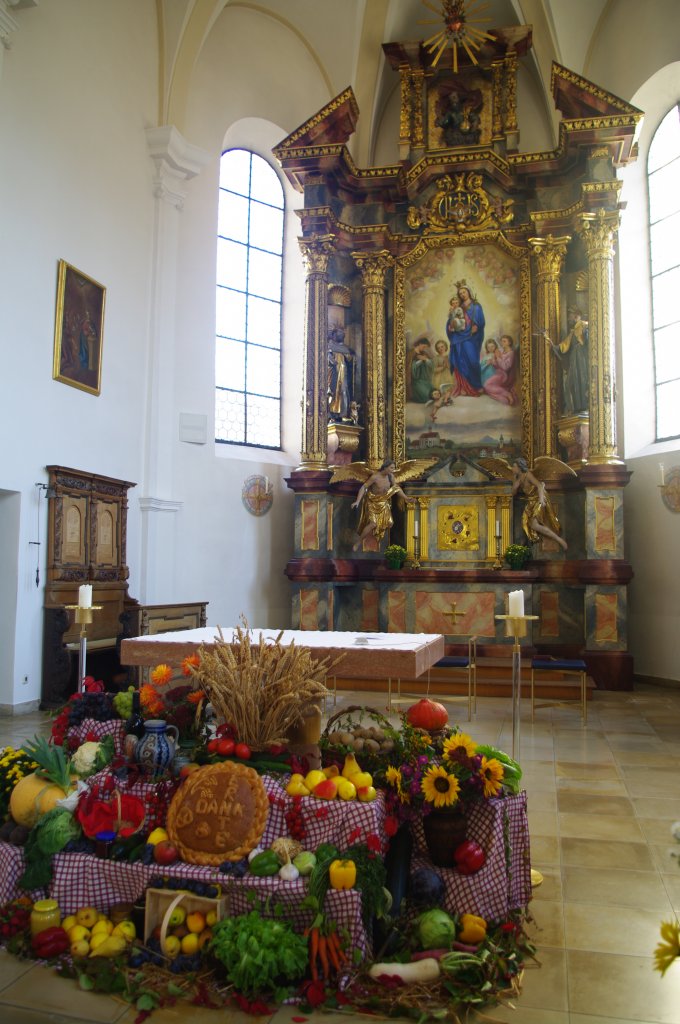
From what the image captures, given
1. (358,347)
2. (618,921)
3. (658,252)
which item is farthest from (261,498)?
(618,921)

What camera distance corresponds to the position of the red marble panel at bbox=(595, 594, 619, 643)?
11195 millimetres

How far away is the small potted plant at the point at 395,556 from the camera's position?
12070 millimetres

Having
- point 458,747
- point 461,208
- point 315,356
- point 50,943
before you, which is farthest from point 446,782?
point 461,208

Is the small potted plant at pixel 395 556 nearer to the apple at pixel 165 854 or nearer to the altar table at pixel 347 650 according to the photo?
the altar table at pixel 347 650

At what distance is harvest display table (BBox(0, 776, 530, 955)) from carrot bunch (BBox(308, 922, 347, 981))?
77mm

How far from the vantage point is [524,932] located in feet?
11.8

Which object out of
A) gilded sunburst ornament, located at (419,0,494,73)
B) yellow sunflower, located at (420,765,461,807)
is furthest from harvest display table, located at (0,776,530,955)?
gilded sunburst ornament, located at (419,0,494,73)

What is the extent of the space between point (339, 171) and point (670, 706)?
30.1 ft

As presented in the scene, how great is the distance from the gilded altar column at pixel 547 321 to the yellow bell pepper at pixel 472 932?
9.52m

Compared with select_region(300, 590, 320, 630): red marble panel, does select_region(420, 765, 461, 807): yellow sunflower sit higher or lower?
lower

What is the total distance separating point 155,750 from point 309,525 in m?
8.51

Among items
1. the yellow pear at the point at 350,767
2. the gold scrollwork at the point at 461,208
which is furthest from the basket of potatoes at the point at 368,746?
the gold scrollwork at the point at 461,208

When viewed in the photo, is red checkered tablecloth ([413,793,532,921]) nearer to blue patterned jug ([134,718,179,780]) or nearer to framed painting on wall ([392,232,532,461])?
blue patterned jug ([134,718,179,780])

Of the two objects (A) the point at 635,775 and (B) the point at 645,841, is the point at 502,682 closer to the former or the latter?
(A) the point at 635,775
